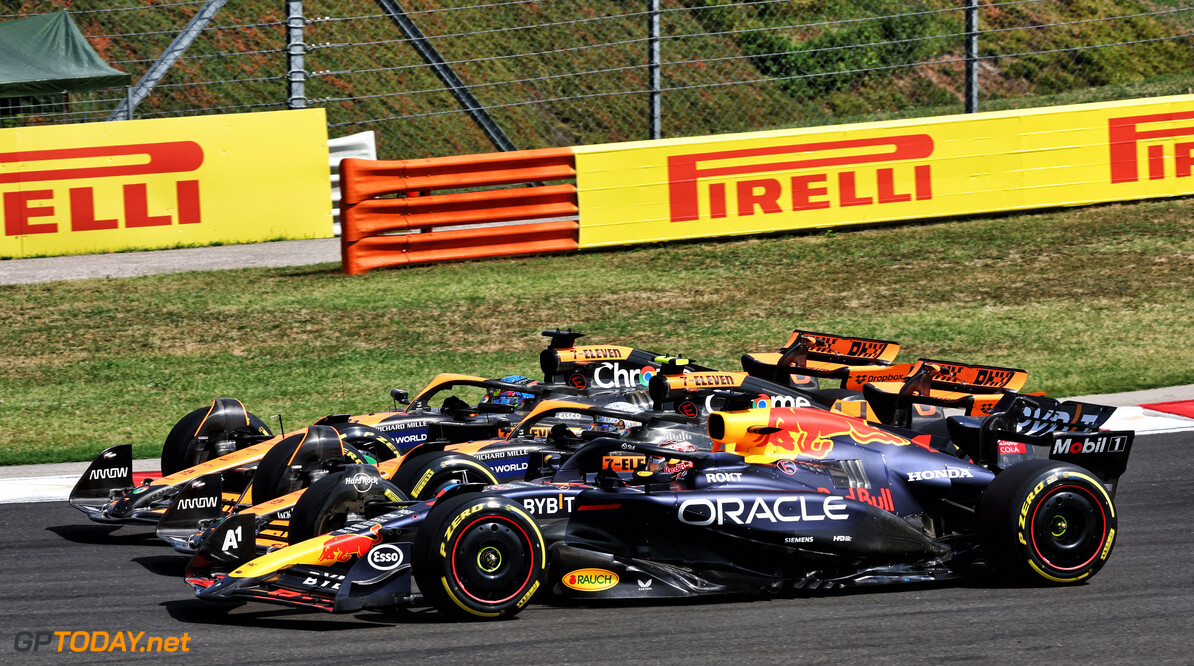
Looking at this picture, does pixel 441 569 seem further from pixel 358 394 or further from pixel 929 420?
pixel 358 394

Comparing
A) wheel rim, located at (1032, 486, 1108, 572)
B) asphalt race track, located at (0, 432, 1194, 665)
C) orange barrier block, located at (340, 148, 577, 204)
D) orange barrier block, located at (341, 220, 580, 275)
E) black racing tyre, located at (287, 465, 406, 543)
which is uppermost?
orange barrier block, located at (340, 148, 577, 204)

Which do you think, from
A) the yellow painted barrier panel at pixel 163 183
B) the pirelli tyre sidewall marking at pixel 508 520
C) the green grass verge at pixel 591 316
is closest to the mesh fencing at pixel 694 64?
the yellow painted barrier panel at pixel 163 183

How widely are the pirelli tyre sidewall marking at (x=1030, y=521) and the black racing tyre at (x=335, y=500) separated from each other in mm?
2986

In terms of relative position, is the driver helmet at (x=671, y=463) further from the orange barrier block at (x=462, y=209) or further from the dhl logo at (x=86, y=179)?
the dhl logo at (x=86, y=179)

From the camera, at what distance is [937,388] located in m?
8.11

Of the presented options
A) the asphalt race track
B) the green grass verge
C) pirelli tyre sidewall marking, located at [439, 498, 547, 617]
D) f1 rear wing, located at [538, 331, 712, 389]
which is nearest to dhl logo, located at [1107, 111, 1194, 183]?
the green grass verge

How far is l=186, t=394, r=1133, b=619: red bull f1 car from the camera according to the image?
19.8ft

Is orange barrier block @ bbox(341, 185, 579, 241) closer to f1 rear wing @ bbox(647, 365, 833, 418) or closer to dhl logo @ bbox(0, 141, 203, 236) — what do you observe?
dhl logo @ bbox(0, 141, 203, 236)

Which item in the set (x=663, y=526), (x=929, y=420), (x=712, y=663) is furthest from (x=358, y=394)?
(x=712, y=663)

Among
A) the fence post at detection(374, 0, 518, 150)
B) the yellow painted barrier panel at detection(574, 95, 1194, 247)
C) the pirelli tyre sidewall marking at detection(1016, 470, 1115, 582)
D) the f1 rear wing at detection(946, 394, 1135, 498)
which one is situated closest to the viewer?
the pirelli tyre sidewall marking at detection(1016, 470, 1115, 582)

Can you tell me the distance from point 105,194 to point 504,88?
6718 mm

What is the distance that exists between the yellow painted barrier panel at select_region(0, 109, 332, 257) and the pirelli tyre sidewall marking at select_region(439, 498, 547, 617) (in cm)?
1130

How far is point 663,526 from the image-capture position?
21.1 ft

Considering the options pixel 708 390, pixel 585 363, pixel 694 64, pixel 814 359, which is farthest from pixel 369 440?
pixel 694 64
